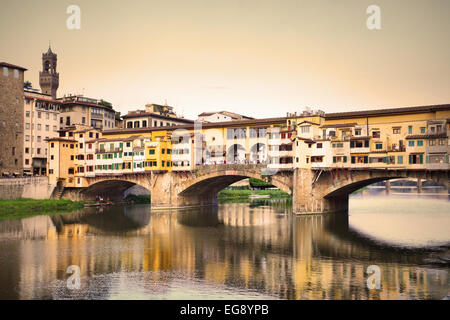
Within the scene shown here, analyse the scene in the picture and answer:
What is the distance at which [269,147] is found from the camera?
56.8 m

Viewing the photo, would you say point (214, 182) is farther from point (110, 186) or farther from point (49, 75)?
point (49, 75)

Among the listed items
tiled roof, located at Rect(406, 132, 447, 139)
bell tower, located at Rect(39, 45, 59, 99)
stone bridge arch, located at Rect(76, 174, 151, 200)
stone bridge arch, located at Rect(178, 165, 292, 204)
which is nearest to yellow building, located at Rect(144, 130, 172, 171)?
stone bridge arch, located at Rect(76, 174, 151, 200)

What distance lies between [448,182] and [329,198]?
46.7 feet

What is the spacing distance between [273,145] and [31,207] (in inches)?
1334

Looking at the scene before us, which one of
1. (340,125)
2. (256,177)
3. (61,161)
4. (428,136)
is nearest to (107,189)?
(61,161)

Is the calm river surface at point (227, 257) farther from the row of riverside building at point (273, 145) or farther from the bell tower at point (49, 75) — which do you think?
the bell tower at point (49, 75)

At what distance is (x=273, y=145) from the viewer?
56.4m

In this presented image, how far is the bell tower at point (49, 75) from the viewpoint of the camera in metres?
102

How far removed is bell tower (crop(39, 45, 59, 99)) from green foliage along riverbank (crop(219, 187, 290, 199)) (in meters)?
45.8

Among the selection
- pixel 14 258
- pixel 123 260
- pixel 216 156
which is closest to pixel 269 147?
pixel 216 156

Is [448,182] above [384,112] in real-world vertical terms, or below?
below
